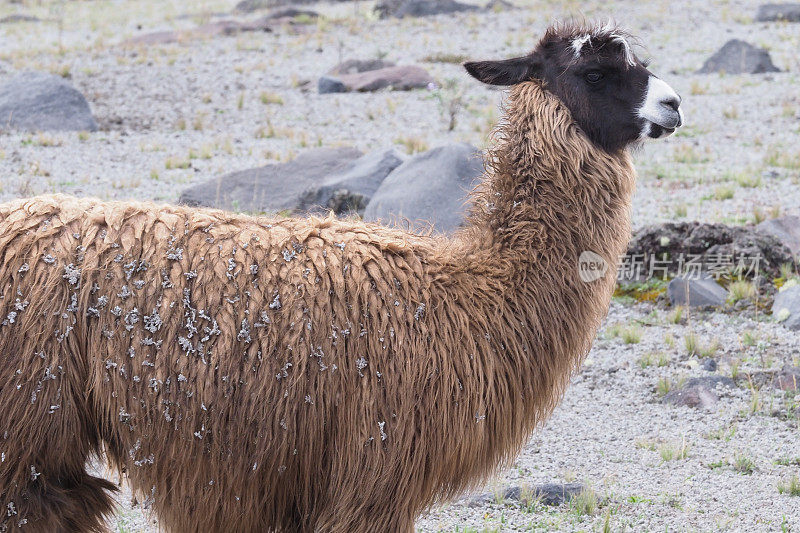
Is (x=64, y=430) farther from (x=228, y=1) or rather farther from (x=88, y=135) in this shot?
(x=228, y=1)

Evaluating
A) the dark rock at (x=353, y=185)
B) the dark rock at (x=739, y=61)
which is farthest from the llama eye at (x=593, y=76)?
the dark rock at (x=739, y=61)

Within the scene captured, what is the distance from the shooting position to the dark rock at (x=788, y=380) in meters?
5.63

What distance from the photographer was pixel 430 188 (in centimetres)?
789

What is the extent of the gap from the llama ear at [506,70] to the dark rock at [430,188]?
382 cm

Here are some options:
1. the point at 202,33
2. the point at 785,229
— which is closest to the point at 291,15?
the point at 202,33

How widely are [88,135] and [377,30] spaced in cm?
1182

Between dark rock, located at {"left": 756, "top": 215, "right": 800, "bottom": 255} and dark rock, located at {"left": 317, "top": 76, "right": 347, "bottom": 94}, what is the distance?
27.0ft

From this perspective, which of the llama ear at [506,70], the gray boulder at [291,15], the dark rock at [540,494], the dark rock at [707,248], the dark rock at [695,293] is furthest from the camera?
the gray boulder at [291,15]

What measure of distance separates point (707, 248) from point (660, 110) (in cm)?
438

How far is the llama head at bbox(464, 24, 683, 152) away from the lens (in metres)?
3.52

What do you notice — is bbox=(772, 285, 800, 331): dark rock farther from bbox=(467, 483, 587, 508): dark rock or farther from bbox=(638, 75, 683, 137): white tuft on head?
bbox=(638, 75, 683, 137): white tuft on head

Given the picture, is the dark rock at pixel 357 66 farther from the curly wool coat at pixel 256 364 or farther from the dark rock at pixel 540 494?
the curly wool coat at pixel 256 364

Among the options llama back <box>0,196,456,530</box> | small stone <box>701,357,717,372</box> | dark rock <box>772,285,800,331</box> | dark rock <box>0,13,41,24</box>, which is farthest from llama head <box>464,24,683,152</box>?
dark rock <box>0,13,41,24</box>

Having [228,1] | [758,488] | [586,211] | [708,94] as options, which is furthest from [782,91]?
[228,1]
